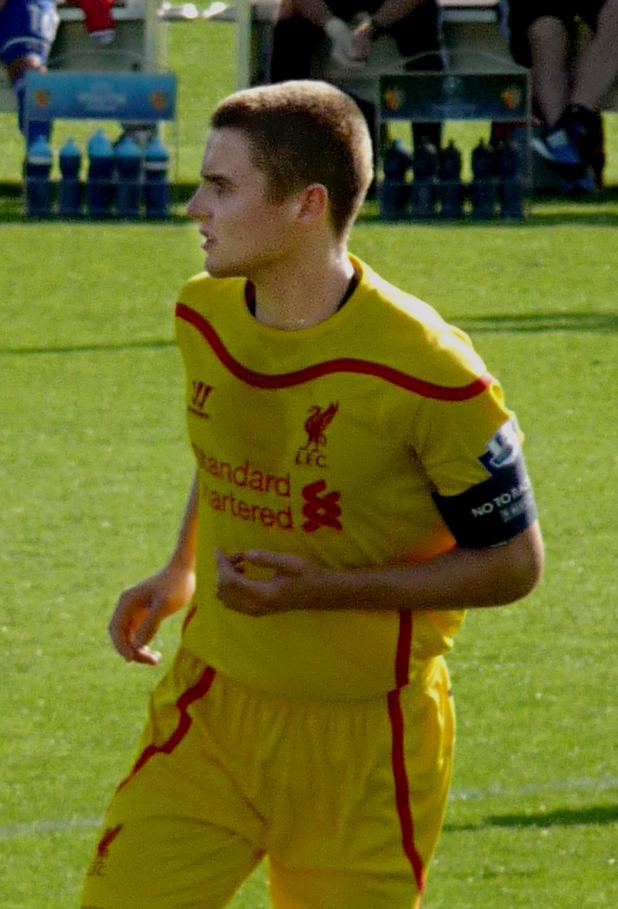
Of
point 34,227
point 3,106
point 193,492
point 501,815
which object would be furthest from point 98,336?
point 193,492

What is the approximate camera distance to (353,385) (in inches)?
119

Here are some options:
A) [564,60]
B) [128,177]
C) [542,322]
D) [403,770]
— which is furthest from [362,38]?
[403,770]

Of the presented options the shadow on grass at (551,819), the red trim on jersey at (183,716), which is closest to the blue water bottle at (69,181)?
the shadow on grass at (551,819)

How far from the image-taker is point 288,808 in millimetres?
3182

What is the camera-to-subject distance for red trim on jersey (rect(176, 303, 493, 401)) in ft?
9.72

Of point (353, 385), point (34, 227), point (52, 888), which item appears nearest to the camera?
point (353, 385)

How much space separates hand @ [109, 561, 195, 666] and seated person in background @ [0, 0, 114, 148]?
33.9 feet

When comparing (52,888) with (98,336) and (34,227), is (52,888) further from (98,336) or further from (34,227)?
(34,227)

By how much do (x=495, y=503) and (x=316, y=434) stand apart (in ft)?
0.97

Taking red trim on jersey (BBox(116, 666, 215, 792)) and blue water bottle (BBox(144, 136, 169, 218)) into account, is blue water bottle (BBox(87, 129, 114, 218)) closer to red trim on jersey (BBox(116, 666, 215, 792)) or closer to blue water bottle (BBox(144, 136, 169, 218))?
blue water bottle (BBox(144, 136, 169, 218))

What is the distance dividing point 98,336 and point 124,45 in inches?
172

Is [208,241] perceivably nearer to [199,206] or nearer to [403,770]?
[199,206]

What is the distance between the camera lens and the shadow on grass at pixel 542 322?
10820mm

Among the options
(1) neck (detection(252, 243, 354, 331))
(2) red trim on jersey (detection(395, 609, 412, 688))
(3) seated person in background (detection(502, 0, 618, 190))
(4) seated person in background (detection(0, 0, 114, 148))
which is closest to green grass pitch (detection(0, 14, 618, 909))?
(3) seated person in background (detection(502, 0, 618, 190))
